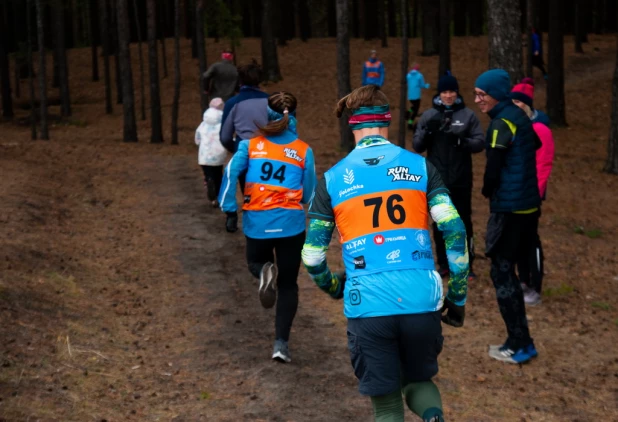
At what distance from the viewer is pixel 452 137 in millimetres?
9766

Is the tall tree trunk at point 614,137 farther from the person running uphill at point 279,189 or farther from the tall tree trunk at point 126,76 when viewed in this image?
the tall tree trunk at point 126,76

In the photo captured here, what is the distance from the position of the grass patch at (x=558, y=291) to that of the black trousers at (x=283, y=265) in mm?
3919

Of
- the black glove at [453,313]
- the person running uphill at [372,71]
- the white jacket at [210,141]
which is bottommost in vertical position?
the black glove at [453,313]

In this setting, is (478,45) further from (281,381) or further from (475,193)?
(281,381)

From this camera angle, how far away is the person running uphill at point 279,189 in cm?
725

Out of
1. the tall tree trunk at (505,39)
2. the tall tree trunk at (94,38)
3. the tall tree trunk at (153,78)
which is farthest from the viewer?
the tall tree trunk at (94,38)

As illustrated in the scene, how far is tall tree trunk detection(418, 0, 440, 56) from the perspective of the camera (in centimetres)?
4038

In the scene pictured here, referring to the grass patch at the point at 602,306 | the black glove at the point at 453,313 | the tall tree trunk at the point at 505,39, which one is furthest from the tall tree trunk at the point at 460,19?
the black glove at the point at 453,313

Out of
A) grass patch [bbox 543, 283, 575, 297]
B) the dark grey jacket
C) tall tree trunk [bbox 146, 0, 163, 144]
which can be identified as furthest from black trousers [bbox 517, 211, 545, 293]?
tall tree trunk [bbox 146, 0, 163, 144]

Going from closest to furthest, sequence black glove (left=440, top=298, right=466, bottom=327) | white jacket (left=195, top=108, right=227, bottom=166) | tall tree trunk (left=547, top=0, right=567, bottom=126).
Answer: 1. black glove (left=440, top=298, right=466, bottom=327)
2. white jacket (left=195, top=108, right=227, bottom=166)
3. tall tree trunk (left=547, top=0, right=567, bottom=126)

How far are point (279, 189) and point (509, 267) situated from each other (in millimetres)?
2123

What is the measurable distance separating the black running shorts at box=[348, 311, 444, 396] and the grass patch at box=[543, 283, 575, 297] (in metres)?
6.11

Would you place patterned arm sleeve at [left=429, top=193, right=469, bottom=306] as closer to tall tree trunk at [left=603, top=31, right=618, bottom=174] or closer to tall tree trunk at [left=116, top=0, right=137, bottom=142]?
tall tree trunk at [left=603, top=31, right=618, bottom=174]

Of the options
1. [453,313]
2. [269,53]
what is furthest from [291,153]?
[269,53]
